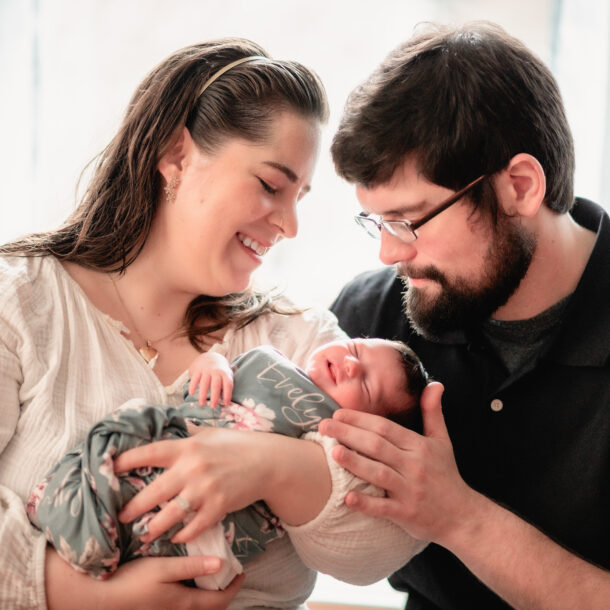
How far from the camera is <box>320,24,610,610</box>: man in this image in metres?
2.01

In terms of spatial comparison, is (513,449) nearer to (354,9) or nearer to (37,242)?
(37,242)

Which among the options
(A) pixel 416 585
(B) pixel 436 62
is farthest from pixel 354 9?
(A) pixel 416 585

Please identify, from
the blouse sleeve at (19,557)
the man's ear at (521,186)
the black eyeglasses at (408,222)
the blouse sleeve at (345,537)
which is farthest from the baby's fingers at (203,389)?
the man's ear at (521,186)

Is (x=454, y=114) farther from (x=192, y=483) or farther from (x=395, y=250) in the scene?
(x=192, y=483)

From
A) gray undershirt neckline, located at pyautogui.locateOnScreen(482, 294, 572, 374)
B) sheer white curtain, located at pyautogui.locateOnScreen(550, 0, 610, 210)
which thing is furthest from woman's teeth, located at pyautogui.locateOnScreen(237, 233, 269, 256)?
sheer white curtain, located at pyautogui.locateOnScreen(550, 0, 610, 210)

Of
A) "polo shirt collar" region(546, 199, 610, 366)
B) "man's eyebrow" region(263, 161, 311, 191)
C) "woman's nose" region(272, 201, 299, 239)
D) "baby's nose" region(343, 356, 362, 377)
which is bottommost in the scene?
"baby's nose" region(343, 356, 362, 377)

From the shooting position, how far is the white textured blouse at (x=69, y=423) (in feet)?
5.49

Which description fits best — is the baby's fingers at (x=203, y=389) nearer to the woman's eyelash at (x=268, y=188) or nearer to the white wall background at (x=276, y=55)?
the woman's eyelash at (x=268, y=188)

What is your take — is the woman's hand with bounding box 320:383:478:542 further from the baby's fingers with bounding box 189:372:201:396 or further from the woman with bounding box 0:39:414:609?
the baby's fingers with bounding box 189:372:201:396

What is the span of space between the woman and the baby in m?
0.04

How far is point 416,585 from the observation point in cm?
220

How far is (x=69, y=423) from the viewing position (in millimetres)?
1778

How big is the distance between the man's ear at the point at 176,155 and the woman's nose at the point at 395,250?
0.57 metres

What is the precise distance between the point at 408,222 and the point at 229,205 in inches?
18.2
